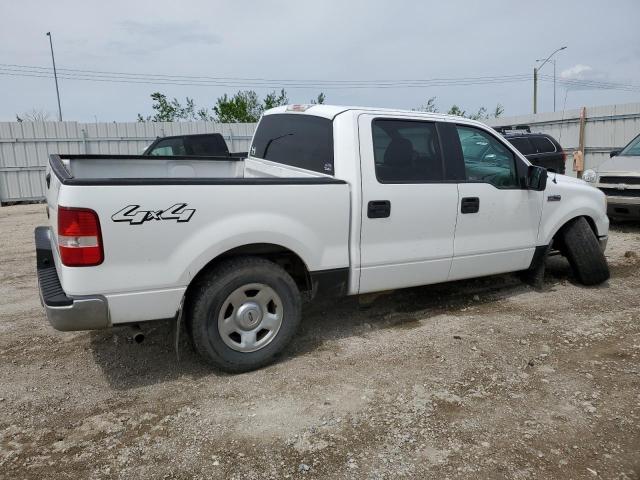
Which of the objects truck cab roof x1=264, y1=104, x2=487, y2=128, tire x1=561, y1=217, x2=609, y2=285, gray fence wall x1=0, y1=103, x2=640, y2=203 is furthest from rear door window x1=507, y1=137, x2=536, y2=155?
truck cab roof x1=264, y1=104, x2=487, y2=128

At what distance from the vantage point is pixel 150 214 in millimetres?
3195

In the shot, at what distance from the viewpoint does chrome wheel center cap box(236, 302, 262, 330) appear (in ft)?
11.9

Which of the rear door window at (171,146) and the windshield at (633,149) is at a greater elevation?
the rear door window at (171,146)

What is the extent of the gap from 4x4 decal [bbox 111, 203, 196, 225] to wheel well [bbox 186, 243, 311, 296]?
0.40 metres

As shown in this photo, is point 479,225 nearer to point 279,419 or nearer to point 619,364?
point 619,364

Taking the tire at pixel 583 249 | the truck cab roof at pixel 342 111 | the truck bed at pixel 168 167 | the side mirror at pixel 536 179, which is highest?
the truck cab roof at pixel 342 111

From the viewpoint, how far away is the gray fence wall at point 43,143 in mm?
15617

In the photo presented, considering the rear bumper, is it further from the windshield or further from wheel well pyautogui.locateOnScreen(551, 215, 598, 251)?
the windshield

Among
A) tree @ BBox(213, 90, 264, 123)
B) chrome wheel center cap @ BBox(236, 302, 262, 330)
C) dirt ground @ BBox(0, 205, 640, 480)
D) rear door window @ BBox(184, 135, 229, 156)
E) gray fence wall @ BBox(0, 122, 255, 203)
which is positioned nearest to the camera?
dirt ground @ BBox(0, 205, 640, 480)

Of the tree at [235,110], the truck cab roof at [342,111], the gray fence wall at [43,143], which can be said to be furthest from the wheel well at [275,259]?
the tree at [235,110]

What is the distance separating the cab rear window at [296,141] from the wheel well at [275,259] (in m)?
0.75

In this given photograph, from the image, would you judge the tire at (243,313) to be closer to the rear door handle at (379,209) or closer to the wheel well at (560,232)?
the rear door handle at (379,209)

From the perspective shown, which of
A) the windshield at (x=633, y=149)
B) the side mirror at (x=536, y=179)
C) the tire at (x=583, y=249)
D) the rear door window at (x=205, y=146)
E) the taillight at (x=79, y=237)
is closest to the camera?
the taillight at (x=79, y=237)

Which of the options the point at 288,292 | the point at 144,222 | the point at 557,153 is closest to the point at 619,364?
the point at 288,292
